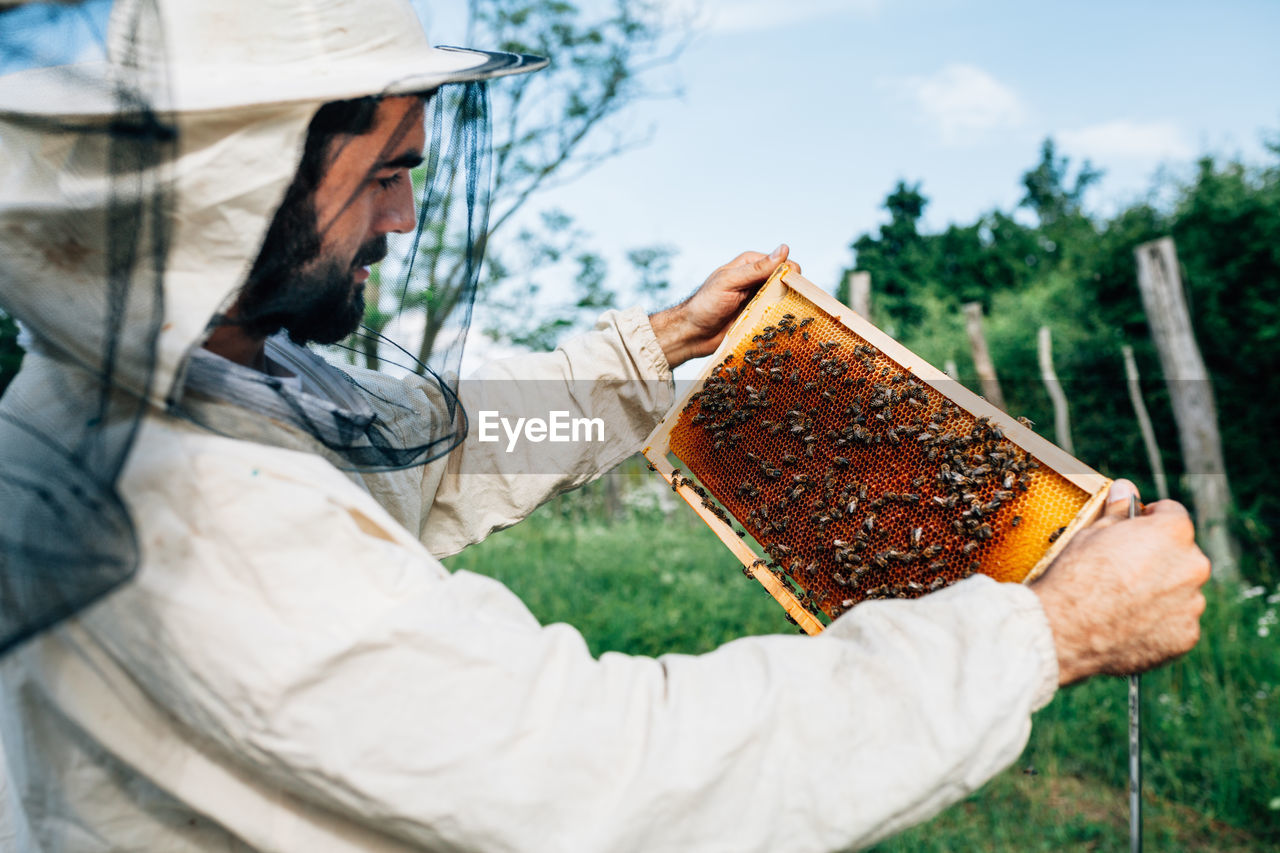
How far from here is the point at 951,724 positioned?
1421mm

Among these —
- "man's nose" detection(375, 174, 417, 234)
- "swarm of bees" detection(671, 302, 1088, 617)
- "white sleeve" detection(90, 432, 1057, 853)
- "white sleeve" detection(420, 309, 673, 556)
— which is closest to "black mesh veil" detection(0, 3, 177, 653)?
"white sleeve" detection(90, 432, 1057, 853)

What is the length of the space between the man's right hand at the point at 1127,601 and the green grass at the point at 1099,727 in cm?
157

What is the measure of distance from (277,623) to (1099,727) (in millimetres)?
5497

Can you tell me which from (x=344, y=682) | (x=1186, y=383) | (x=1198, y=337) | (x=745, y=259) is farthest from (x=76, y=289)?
(x=1198, y=337)

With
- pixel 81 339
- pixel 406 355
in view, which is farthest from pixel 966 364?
pixel 81 339

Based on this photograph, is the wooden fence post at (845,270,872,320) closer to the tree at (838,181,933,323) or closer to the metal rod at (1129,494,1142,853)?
the metal rod at (1129,494,1142,853)

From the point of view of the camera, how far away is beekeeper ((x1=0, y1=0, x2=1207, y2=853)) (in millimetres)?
1344

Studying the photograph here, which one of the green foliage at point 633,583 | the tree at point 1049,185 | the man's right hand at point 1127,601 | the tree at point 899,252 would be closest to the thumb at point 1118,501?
the man's right hand at point 1127,601

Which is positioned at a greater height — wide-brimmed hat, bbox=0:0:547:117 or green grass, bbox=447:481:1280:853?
wide-brimmed hat, bbox=0:0:547:117

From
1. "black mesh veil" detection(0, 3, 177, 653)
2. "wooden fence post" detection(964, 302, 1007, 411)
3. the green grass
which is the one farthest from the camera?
"wooden fence post" detection(964, 302, 1007, 411)

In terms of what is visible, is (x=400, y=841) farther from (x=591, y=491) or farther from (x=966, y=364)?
(x=966, y=364)

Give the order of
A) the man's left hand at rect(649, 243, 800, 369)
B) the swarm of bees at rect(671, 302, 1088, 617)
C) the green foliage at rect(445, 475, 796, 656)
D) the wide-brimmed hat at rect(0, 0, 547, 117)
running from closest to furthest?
the wide-brimmed hat at rect(0, 0, 547, 117)
the swarm of bees at rect(671, 302, 1088, 617)
the man's left hand at rect(649, 243, 800, 369)
the green foliage at rect(445, 475, 796, 656)

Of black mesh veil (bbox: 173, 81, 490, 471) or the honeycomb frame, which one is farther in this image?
the honeycomb frame

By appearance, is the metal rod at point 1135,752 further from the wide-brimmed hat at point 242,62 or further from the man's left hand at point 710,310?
the wide-brimmed hat at point 242,62
